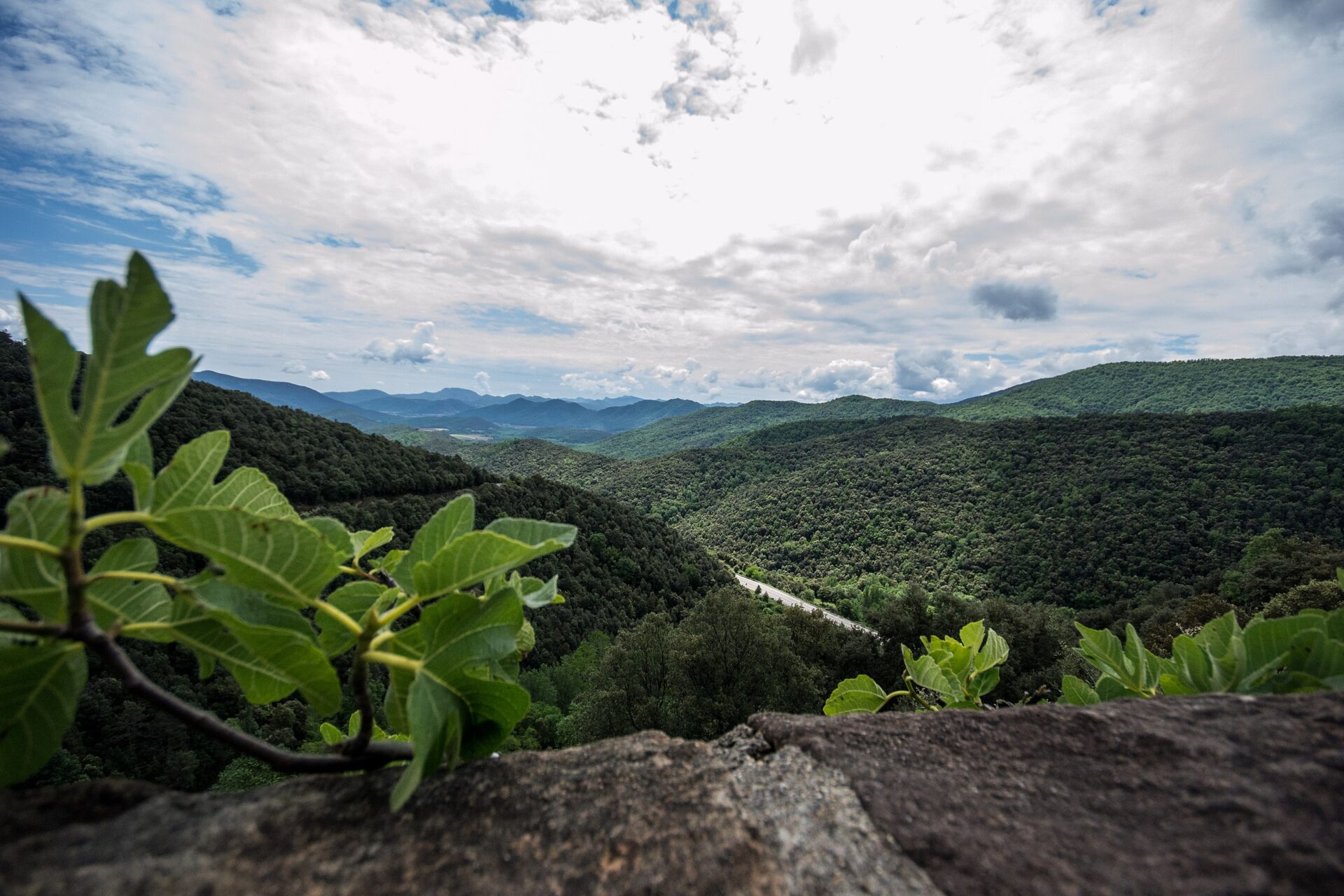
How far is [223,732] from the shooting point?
41.7 inches

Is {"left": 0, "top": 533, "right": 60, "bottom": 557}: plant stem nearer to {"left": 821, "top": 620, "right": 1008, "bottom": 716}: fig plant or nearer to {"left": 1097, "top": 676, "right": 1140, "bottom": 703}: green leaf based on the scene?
{"left": 821, "top": 620, "right": 1008, "bottom": 716}: fig plant

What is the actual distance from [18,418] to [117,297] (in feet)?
195

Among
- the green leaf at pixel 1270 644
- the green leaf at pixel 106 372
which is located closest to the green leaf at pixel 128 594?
the green leaf at pixel 106 372

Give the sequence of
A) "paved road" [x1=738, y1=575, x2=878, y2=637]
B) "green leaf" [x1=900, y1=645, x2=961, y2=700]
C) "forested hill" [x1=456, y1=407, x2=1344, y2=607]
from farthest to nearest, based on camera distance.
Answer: "paved road" [x1=738, y1=575, x2=878, y2=637] < "forested hill" [x1=456, y1=407, x2=1344, y2=607] < "green leaf" [x1=900, y1=645, x2=961, y2=700]

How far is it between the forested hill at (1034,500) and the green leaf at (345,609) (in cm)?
6576

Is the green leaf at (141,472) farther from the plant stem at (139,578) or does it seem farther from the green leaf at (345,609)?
the green leaf at (345,609)

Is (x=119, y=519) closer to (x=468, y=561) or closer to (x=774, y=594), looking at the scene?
(x=468, y=561)

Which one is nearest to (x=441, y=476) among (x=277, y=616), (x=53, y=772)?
(x=53, y=772)

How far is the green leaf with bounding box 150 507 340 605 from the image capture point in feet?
3.02

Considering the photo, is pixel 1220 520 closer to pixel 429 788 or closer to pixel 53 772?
pixel 429 788

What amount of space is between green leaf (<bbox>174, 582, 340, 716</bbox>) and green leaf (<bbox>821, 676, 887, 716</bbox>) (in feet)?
5.73

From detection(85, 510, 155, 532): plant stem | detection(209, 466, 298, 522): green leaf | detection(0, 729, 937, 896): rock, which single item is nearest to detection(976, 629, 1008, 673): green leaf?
detection(0, 729, 937, 896): rock

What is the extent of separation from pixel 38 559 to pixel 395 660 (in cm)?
63

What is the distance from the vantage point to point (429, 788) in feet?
3.70
